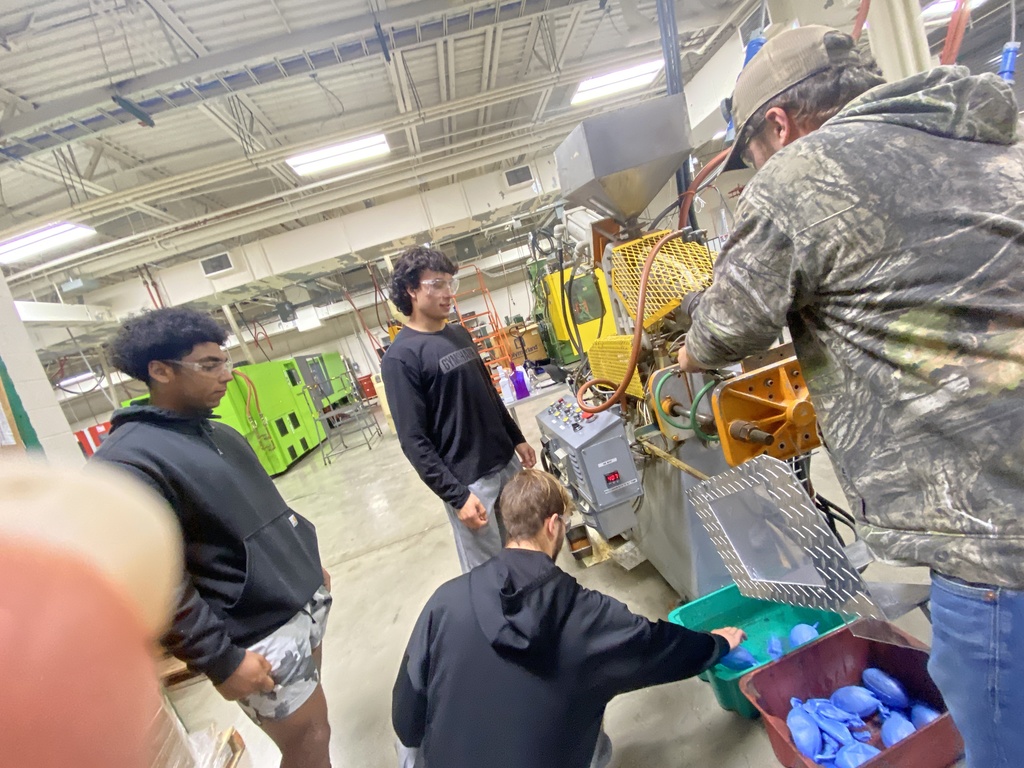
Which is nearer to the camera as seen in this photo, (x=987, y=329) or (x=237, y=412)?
(x=987, y=329)

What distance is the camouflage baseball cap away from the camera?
807 millimetres

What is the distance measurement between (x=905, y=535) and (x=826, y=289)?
426mm

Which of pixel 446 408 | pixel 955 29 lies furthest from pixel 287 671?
pixel 955 29

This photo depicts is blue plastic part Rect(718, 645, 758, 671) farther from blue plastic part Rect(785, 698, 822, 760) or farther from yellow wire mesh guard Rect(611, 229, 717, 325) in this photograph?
yellow wire mesh guard Rect(611, 229, 717, 325)

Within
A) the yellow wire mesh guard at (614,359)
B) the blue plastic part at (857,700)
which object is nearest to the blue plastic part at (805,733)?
the blue plastic part at (857,700)

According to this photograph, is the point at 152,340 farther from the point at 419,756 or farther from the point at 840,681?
→ the point at 840,681

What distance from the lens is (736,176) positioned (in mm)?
7473

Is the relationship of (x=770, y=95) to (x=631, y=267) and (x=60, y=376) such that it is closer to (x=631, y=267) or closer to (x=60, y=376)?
(x=631, y=267)

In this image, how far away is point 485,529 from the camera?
1744mm

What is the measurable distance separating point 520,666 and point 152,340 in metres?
1.24

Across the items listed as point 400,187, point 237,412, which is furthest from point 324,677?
point 400,187

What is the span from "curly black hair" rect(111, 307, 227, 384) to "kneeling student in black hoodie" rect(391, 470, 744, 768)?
38.3 inches

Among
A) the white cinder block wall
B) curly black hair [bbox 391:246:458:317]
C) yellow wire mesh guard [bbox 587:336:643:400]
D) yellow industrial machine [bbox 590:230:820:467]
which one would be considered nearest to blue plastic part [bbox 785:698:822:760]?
yellow industrial machine [bbox 590:230:820:467]

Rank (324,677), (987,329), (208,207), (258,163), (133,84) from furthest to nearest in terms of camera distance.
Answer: (208,207)
(258,163)
(133,84)
(324,677)
(987,329)
